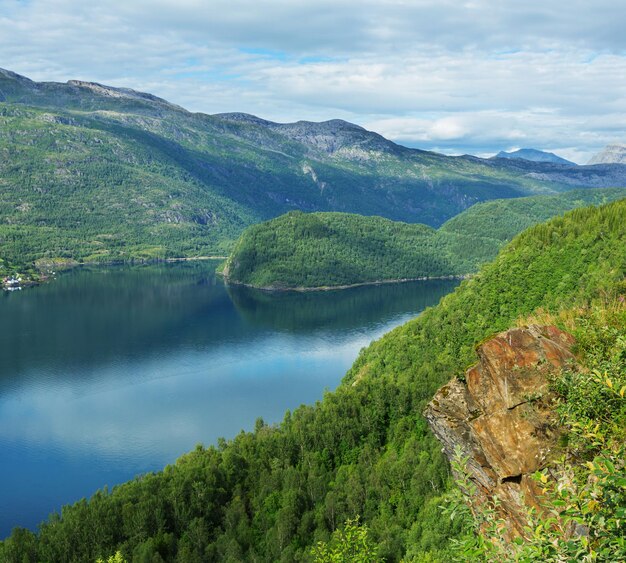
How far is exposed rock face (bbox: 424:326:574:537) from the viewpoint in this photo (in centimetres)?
2016

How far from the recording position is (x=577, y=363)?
20812 mm

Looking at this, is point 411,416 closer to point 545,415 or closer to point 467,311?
point 467,311

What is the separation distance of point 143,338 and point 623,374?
171863 millimetres

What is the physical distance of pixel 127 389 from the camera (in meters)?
133

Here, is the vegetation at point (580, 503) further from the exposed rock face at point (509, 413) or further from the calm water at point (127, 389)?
the calm water at point (127, 389)

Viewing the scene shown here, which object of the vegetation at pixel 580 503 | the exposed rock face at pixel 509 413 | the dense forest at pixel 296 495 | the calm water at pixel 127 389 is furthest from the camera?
the calm water at pixel 127 389

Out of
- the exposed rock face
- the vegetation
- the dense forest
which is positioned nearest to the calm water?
the dense forest

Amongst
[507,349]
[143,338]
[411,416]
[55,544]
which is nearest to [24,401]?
[143,338]

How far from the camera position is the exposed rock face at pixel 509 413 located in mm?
20156

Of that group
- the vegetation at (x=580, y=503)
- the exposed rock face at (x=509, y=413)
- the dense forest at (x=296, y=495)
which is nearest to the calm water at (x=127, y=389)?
the dense forest at (x=296, y=495)

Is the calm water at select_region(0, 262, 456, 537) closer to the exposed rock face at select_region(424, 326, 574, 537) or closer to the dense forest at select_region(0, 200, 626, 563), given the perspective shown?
the dense forest at select_region(0, 200, 626, 563)

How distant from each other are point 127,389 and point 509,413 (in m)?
123

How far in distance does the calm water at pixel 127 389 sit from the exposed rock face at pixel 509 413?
255 feet

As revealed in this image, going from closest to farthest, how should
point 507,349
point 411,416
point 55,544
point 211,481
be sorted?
1. point 507,349
2. point 55,544
3. point 211,481
4. point 411,416
